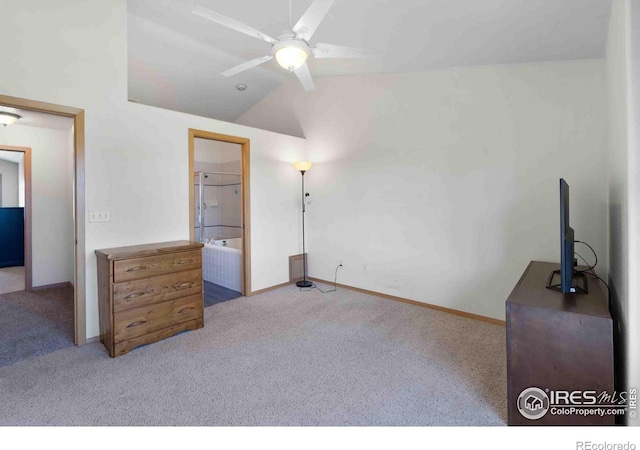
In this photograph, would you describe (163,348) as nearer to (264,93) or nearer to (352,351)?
(352,351)

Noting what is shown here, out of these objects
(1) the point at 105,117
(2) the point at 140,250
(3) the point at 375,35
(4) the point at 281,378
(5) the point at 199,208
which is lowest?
(4) the point at 281,378

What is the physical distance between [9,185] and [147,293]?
25.2ft

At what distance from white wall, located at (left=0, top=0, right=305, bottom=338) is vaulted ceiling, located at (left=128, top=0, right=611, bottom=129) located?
622mm

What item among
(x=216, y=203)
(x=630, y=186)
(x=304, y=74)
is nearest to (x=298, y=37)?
(x=304, y=74)

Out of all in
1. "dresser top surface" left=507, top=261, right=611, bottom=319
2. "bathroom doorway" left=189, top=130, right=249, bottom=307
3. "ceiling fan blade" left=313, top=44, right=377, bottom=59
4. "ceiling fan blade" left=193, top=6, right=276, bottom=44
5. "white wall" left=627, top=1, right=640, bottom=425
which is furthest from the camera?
"bathroom doorway" left=189, top=130, right=249, bottom=307

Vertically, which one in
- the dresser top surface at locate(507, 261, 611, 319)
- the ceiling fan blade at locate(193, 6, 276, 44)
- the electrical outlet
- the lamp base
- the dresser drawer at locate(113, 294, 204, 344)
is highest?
the ceiling fan blade at locate(193, 6, 276, 44)

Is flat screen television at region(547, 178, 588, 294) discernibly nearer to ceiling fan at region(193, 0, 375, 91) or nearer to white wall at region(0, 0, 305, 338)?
ceiling fan at region(193, 0, 375, 91)

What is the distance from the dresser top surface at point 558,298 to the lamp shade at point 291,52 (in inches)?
79.1

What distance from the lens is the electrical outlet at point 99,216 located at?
280 cm

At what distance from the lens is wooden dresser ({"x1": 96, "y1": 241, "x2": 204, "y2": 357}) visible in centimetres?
255

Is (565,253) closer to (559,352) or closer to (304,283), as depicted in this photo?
(559,352)

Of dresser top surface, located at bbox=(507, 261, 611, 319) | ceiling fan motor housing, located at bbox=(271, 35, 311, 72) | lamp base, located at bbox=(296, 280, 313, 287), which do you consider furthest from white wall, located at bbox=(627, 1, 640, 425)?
lamp base, located at bbox=(296, 280, 313, 287)

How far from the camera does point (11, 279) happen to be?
16.7 feet

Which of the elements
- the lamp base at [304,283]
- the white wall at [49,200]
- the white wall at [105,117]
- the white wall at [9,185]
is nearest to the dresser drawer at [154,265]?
the white wall at [105,117]
